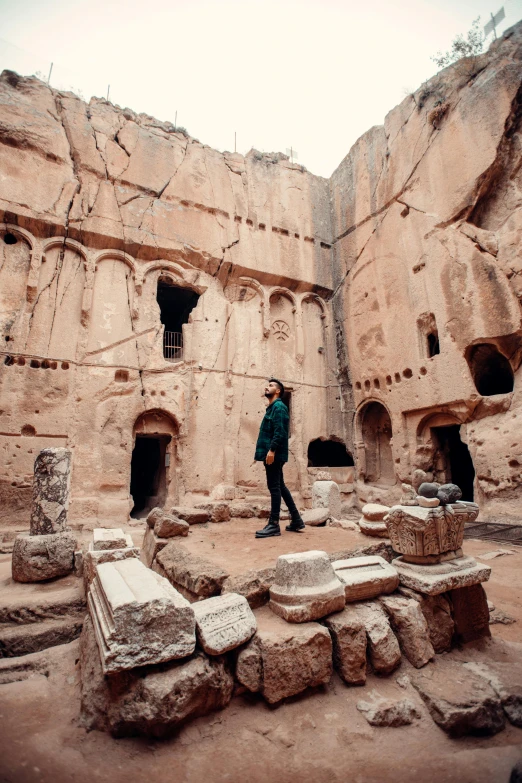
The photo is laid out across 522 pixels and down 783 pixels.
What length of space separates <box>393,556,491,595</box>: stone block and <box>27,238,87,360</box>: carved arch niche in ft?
30.5

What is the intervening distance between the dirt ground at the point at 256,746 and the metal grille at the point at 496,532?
5.89 meters

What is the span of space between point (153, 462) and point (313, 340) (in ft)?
22.6

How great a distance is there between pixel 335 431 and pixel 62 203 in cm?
1043

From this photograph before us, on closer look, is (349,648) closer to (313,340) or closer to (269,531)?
(269,531)

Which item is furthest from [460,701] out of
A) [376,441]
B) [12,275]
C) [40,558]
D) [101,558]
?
[12,275]

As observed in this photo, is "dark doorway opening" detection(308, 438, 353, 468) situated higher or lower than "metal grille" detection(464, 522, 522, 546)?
higher

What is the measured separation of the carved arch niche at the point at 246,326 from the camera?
12.2 meters

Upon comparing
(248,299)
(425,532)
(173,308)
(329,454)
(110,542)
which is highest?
(173,308)

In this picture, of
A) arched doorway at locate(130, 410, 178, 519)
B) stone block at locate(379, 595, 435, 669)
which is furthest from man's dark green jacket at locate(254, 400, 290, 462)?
arched doorway at locate(130, 410, 178, 519)

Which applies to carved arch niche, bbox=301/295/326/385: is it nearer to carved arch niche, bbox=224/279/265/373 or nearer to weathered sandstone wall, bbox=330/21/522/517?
weathered sandstone wall, bbox=330/21/522/517

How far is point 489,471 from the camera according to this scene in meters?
9.08

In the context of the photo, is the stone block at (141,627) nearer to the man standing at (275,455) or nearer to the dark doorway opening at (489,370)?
the man standing at (275,455)

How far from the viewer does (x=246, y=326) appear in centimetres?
1262

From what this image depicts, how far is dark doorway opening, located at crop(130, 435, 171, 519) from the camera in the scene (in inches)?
456
